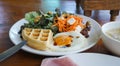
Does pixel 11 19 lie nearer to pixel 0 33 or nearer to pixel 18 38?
pixel 0 33

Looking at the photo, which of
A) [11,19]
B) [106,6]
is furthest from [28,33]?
[106,6]

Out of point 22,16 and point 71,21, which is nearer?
point 71,21

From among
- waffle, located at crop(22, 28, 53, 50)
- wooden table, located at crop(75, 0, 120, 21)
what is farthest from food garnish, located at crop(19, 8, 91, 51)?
wooden table, located at crop(75, 0, 120, 21)

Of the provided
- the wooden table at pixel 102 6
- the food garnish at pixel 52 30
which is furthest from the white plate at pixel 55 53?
the wooden table at pixel 102 6

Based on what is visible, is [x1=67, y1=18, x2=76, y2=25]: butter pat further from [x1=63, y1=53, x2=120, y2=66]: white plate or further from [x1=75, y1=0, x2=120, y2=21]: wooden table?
[x1=75, y1=0, x2=120, y2=21]: wooden table

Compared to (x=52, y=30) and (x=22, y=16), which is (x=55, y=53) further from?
(x=22, y=16)

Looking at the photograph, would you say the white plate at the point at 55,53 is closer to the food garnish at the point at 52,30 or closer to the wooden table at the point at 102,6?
the food garnish at the point at 52,30

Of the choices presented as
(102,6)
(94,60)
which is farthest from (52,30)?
(102,6)
